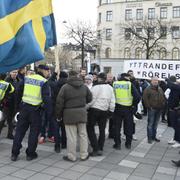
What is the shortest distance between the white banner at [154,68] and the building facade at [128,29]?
43.0m

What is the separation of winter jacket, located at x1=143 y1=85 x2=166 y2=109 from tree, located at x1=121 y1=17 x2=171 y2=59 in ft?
131

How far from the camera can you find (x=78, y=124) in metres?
7.26

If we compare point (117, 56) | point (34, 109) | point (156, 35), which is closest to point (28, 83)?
point (34, 109)

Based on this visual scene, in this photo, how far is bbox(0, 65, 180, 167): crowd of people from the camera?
23.1ft

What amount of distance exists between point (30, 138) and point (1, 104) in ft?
5.67

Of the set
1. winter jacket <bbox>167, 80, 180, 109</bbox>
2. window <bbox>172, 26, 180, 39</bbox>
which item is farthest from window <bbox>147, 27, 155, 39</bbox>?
winter jacket <bbox>167, 80, 180, 109</bbox>

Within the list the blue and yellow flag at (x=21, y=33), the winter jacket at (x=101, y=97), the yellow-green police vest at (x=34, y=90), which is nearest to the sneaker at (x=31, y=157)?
the yellow-green police vest at (x=34, y=90)

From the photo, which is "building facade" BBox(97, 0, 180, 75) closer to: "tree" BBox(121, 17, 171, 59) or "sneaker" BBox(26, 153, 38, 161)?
"tree" BBox(121, 17, 171, 59)

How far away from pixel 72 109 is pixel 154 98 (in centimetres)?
306

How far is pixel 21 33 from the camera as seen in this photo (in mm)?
5285

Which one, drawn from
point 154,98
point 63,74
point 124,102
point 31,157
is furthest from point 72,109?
point 154,98

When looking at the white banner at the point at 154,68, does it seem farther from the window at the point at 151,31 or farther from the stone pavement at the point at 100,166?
the window at the point at 151,31

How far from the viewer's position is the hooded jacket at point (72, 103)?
23.3 ft

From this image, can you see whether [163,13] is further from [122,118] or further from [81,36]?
[122,118]
